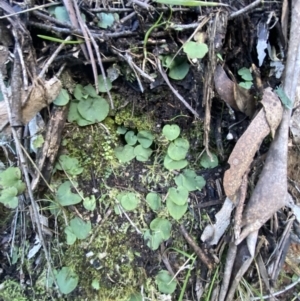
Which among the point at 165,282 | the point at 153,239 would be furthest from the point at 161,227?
the point at 165,282

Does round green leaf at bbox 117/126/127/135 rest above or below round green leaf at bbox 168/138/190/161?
A: above

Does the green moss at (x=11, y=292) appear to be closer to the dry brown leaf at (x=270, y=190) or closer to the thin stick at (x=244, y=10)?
the dry brown leaf at (x=270, y=190)

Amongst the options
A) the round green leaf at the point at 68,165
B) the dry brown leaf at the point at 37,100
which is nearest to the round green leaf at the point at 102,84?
the dry brown leaf at the point at 37,100

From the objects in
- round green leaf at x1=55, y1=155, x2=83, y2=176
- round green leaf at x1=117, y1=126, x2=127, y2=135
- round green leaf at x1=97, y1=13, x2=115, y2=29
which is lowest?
round green leaf at x1=55, y1=155, x2=83, y2=176

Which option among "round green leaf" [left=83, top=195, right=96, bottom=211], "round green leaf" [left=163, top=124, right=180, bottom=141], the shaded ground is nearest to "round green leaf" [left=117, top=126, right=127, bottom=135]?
the shaded ground

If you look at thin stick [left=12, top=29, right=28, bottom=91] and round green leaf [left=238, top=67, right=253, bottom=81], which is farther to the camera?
round green leaf [left=238, top=67, right=253, bottom=81]

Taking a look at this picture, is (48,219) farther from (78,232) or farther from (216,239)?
(216,239)

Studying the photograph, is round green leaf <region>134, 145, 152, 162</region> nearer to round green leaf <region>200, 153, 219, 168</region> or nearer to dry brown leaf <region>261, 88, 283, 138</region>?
round green leaf <region>200, 153, 219, 168</region>
